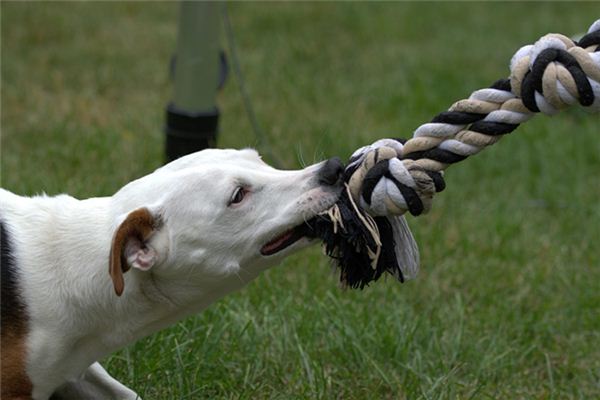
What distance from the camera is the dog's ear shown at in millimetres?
3131

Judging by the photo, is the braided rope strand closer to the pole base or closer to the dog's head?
the dog's head

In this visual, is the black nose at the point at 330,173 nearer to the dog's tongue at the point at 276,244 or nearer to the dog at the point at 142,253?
the dog at the point at 142,253

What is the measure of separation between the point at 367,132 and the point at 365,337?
2.87m

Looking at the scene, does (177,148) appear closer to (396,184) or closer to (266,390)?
(266,390)

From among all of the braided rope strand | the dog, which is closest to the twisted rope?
the braided rope strand

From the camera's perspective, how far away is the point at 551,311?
473 centimetres

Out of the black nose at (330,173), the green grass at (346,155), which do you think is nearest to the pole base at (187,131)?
the green grass at (346,155)

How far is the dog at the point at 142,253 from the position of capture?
3.29 metres

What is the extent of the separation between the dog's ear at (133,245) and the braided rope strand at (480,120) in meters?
0.64

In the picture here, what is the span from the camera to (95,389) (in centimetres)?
369

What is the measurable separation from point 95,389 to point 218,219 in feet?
2.78

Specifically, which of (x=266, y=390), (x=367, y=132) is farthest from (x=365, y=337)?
(x=367, y=132)

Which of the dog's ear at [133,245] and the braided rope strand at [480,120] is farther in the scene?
the dog's ear at [133,245]

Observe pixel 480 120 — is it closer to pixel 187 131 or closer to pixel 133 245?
pixel 133 245
